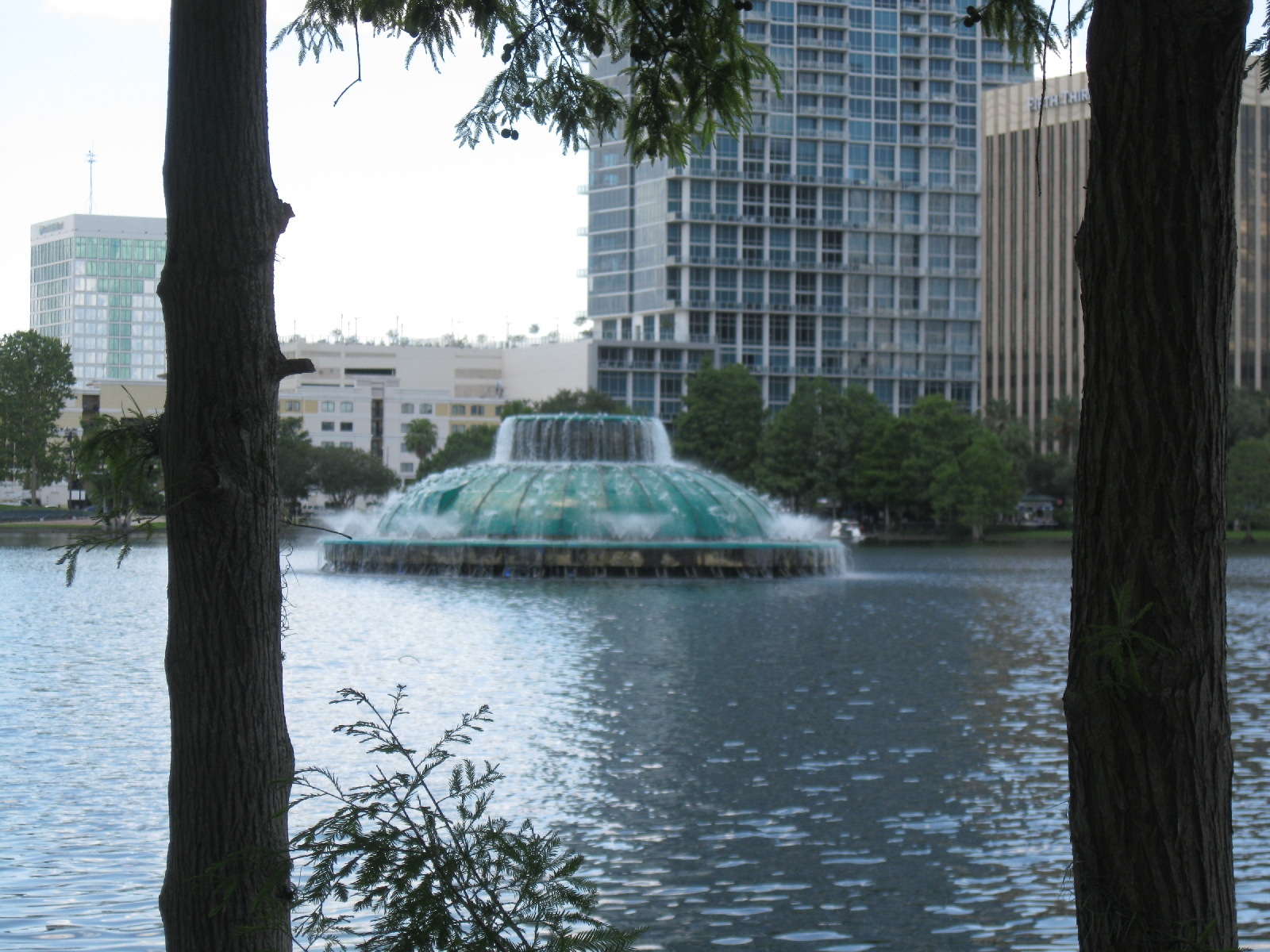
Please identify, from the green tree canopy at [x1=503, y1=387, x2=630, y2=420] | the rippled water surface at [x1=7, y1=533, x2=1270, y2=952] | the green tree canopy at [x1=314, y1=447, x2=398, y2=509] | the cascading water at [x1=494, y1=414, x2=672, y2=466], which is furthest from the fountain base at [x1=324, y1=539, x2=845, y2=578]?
the green tree canopy at [x1=314, y1=447, x2=398, y2=509]

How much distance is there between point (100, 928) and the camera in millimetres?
6430

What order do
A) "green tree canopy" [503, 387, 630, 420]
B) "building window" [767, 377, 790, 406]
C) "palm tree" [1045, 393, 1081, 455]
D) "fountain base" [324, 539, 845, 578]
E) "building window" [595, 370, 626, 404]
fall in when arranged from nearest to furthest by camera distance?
1. "fountain base" [324, 539, 845, 578]
2. "green tree canopy" [503, 387, 630, 420]
3. "palm tree" [1045, 393, 1081, 455]
4. "building window" [595, 370, 626, 404]
5. "building window" [767, 377, 790, 406]

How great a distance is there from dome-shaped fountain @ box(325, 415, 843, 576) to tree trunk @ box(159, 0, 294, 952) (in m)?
27.9

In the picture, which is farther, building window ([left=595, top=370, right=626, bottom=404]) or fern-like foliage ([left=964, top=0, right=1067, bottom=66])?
building window ([left=595, top=370, right=626, bottom=404])

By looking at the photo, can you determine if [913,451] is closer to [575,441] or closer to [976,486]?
[976,486]

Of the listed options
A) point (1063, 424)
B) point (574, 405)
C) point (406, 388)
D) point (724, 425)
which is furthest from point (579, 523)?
point (406, 388)

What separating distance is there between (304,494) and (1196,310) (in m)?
97.3

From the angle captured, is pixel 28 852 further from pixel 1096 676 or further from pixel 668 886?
pixel 1096 676

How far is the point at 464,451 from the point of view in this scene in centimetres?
9688

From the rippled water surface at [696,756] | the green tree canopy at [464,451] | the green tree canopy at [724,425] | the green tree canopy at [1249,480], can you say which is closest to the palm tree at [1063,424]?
the green tree canopy at [1249,480]

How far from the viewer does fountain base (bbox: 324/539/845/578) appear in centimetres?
3325

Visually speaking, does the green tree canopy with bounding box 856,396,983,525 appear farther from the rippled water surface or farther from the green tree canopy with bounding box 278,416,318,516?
the rippled water surface

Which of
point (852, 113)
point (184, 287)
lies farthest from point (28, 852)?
point (852, 113)

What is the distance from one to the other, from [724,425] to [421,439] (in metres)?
43.9
